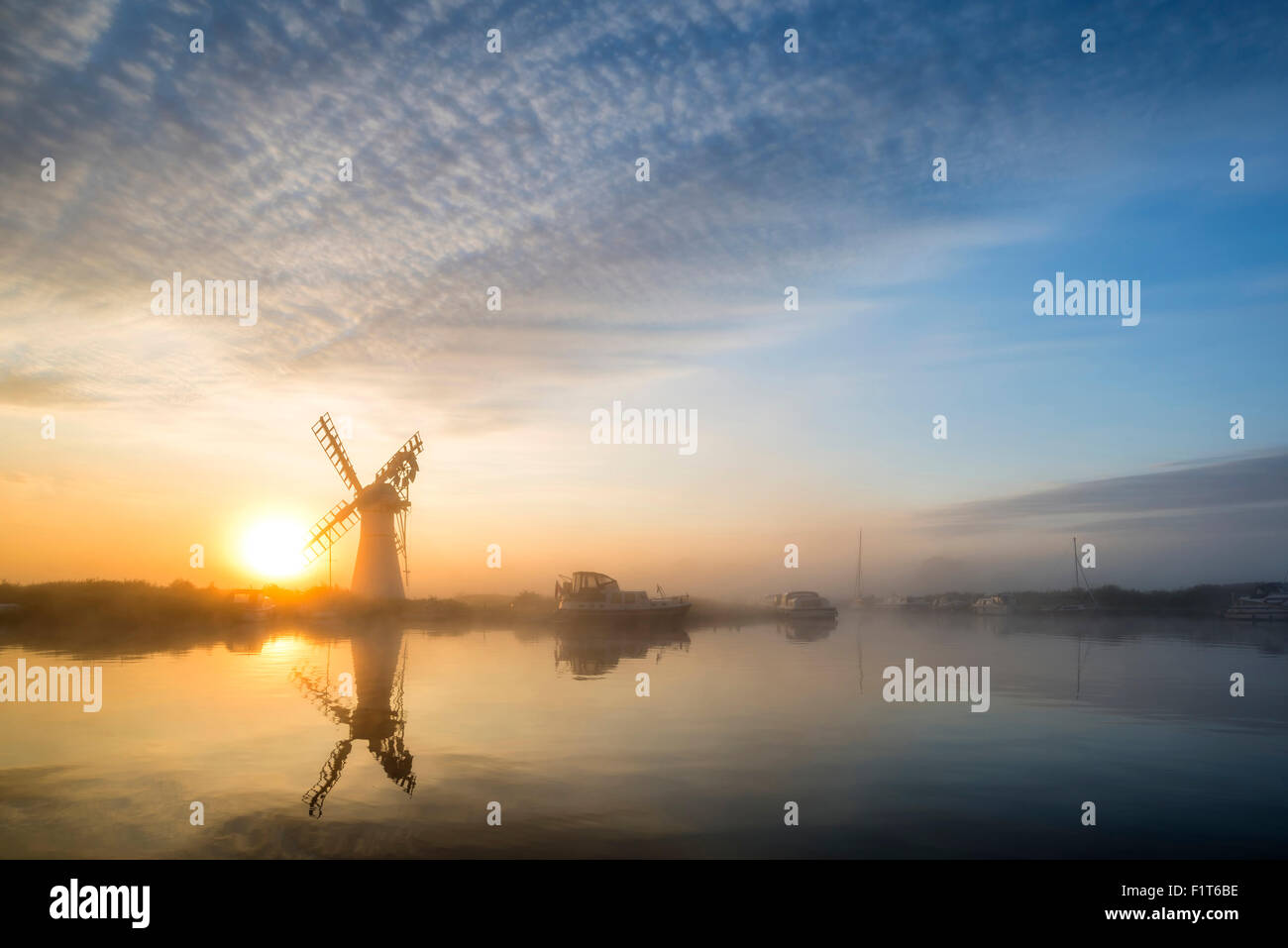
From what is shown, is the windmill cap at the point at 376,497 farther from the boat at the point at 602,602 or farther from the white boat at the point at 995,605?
the white boat at the point at 995,605

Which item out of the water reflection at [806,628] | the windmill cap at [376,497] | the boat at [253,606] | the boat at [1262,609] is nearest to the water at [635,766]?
the boat at [253,606]

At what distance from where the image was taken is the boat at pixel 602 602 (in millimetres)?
64125

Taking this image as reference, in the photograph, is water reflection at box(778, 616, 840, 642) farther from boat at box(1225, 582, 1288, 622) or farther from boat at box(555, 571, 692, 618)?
boat at box(1225, 582, 1288, 622)

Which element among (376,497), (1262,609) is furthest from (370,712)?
(1262,609)

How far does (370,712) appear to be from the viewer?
68.3 ft

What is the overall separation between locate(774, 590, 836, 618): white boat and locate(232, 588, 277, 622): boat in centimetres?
5209

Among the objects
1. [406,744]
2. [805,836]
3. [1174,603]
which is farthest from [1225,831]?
[1174,603]

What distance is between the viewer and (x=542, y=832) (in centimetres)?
1095

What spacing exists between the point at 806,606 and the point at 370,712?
236ft

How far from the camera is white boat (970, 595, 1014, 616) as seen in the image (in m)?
112

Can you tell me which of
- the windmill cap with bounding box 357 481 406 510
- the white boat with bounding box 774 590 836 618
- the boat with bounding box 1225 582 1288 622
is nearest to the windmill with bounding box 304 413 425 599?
the windmill cap with bounding box 357 481 406 510
